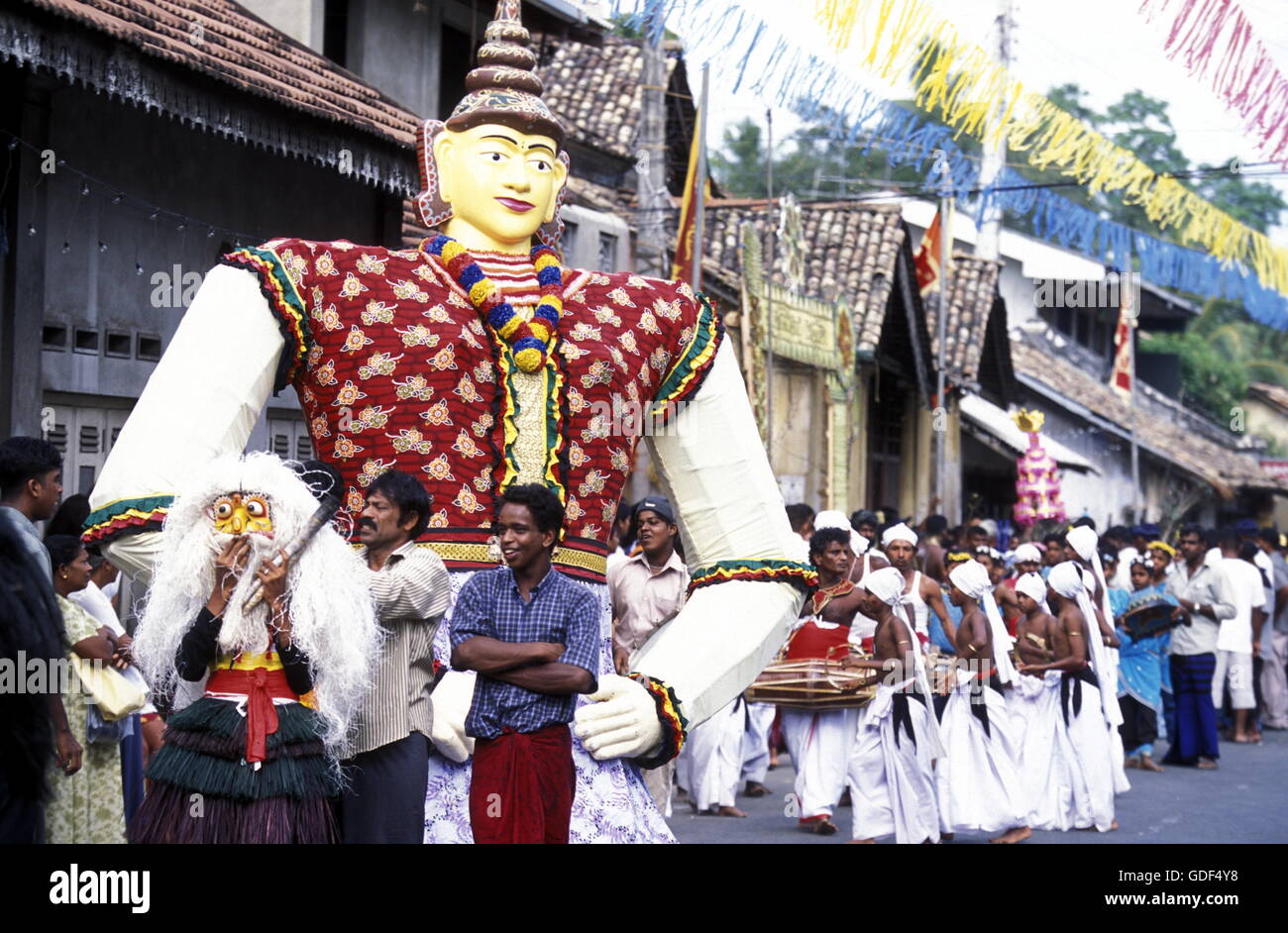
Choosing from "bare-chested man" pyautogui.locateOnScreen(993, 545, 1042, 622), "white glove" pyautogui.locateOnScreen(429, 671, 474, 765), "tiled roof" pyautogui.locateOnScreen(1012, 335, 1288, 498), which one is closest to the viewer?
"white glove" pyautogui.locateOnScreen(429, 671, 474, 765)

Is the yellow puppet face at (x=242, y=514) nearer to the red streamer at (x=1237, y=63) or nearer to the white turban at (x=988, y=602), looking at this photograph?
the red streamer at (x=1237, y=63)

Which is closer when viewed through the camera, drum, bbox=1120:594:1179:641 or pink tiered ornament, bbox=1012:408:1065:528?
drum, bbox=1120:594:1179:641

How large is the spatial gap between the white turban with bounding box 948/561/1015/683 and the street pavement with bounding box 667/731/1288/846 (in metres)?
0.91

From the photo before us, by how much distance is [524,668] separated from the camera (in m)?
4.05

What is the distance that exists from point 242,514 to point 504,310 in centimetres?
76

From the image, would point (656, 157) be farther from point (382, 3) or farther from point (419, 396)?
point (419, 396)

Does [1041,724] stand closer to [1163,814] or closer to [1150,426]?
[1163,814]

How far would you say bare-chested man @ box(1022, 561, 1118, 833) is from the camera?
33.4 feet

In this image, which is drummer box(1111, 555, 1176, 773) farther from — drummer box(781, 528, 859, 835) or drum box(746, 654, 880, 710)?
drum box(746, 654, 880, 710)

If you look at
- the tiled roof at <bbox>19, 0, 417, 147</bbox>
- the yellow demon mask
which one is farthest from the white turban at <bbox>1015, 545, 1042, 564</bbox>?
the yellow demon mask

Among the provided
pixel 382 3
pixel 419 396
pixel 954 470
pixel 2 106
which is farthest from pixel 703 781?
pixel 954 470

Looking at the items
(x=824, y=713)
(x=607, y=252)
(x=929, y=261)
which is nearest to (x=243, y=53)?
Answer: (x=824, y=713)

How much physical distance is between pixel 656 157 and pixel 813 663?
5541mm
